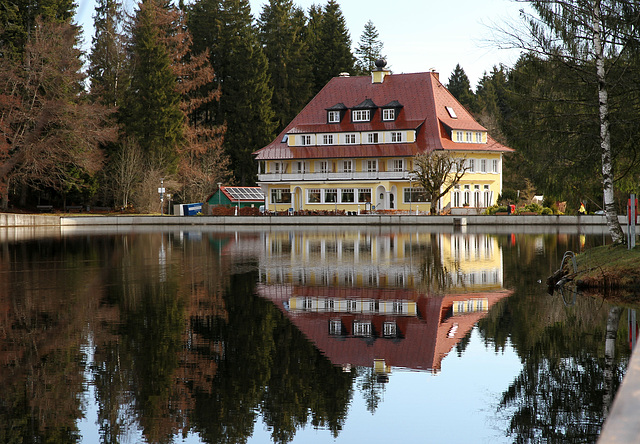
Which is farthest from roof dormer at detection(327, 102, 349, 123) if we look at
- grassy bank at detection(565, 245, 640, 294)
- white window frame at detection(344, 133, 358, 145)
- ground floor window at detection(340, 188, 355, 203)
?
grassy bank at detection(565, 245, 640, 294)

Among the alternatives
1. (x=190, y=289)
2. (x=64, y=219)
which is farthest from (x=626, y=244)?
(x=64, y=219)

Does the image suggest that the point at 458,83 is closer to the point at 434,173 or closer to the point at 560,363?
the point at 434,173

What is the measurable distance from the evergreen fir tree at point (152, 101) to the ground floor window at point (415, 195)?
2344cm

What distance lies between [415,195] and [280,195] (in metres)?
14.9

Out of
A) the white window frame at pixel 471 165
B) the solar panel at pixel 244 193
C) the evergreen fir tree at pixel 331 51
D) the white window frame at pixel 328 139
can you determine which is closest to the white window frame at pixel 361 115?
the white window frame at pixel 328 139

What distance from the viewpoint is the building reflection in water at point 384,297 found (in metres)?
11.6

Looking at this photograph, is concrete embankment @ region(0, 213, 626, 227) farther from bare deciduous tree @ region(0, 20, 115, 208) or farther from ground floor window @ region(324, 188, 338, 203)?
ground floor window @ region(324, 188, 338, 203)

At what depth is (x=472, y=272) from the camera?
22.9m

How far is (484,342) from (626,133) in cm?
1041

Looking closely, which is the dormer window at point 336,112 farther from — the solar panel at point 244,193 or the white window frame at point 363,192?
the solar panel at point 244,193

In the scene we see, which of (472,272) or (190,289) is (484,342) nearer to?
(190,289)

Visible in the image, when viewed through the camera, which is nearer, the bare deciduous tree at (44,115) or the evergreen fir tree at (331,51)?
the bare deciduous tree at (44,115)

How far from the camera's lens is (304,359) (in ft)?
35.5

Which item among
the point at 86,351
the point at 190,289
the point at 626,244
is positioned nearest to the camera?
the point at 86,351
